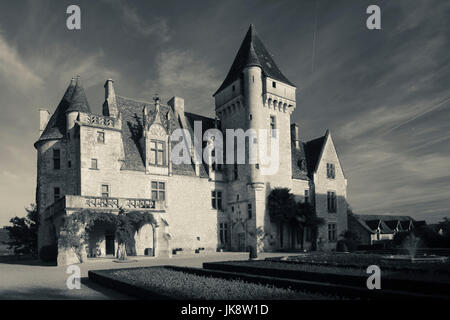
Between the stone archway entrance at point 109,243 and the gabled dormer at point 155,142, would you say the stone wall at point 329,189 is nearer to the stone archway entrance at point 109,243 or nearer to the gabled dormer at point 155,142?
the gabled dormer at point 155,142

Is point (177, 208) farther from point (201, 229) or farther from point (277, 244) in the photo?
point (277, 244)

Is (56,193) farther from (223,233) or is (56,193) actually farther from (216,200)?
(223,233)

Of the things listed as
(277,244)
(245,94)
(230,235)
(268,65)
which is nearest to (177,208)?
(230,235)

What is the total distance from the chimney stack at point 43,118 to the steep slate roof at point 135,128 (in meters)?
5.99

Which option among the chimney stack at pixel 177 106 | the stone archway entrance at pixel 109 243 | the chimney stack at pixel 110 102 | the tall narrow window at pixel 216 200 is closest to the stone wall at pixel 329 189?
the tall narrow window at pixel 216 200

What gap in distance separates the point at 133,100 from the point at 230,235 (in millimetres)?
15814

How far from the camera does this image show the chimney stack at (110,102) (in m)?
A: 32.0

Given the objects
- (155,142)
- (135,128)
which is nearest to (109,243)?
(155,142)

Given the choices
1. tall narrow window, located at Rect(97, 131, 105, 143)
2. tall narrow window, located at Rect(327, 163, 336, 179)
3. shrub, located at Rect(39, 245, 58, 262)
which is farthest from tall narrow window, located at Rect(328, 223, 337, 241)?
shrub, located at Rect(39, 245, 58, 262)

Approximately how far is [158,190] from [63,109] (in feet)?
34.3

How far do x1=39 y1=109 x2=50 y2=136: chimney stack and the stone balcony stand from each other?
7409 mm

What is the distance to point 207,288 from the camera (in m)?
11.2

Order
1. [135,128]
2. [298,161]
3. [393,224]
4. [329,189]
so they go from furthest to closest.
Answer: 1. [393,224]
2. [329,189]
3. [298,161]
4. [135,128]

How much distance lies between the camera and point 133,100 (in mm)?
35625
